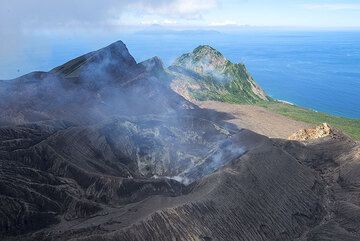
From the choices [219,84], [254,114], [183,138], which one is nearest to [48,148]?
[183,138]

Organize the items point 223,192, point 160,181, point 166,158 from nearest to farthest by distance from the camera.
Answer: point 223,192
point 160,181
point 166,158

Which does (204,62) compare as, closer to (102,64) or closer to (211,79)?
(211,79)

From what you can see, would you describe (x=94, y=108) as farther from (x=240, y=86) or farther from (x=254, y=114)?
(x=240, y=86)

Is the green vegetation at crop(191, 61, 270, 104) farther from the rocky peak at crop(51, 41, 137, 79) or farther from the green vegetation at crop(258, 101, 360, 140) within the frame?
the rocky peak at crop(51, 41, 137, 79)

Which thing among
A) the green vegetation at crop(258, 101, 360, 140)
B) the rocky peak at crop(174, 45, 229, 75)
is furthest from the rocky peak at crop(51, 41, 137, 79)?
the green vegetation at crop(258, 101, 360, 140)

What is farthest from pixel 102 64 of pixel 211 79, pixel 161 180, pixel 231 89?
pixel 161 180
